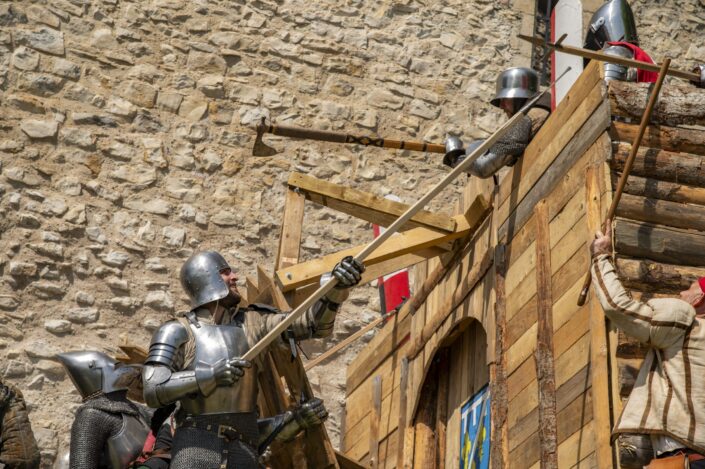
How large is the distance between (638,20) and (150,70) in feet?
15.6

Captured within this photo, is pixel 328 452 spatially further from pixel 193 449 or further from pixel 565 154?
pixel 565 154

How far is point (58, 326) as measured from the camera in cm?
920

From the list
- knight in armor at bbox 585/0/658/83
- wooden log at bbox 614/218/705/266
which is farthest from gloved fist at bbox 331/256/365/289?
A: knight in armor at bbox 585/0/658/83

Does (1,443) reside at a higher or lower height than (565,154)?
lower

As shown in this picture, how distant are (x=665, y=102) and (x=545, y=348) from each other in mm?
1219

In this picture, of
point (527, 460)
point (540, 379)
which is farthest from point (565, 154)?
point (527, 460)

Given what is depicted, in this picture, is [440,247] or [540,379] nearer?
[540,379]

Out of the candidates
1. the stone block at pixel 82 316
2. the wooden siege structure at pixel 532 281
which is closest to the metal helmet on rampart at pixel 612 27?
the wooden siege structure at pixel 532 281

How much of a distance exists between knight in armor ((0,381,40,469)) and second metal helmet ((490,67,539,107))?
9.93 feet

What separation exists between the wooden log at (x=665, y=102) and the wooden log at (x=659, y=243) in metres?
0.52

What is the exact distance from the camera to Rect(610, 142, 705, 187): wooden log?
217 inches

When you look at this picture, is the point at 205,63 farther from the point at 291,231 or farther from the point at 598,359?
the point at 598,359

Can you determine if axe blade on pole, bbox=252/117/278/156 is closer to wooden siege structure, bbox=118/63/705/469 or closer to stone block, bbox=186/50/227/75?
wooden siege structure, bbox=118/63/705/469

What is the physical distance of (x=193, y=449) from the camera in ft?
18.2
